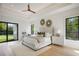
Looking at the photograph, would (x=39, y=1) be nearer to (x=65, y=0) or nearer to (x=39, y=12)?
(x=39, y=12)

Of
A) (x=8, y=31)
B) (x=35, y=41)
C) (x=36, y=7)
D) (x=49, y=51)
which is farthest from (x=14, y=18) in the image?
(x=49, y=51)

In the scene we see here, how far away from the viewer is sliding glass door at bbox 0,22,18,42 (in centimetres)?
194

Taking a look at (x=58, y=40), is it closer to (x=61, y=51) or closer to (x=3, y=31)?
(x=61, y=51)

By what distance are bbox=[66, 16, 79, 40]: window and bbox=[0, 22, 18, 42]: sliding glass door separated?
1280 millimetres

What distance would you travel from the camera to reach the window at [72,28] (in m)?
1.94

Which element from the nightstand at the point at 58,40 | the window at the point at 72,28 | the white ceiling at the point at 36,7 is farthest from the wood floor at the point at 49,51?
the white ceiling at the point at 36,7

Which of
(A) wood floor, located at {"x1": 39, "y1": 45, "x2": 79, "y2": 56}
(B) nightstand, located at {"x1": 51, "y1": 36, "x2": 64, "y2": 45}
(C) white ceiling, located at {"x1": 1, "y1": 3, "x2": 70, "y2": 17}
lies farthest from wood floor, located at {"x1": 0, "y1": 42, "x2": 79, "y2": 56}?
(C) white ceiling, located at {"x1": 1, "y1": 3, "x2": 70, "y2": 17}

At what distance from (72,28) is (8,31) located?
1.56 meters

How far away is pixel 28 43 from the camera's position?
2.06 m

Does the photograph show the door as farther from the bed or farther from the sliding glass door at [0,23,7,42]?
the bed

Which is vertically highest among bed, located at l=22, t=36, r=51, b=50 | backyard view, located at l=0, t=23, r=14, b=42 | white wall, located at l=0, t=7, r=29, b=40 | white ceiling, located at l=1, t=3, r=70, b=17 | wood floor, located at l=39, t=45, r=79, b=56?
white ceiling, located at l=1, t=3, r=70, b=17

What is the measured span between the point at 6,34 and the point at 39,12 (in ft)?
3.17

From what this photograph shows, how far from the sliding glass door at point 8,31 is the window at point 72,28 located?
50.4 inches

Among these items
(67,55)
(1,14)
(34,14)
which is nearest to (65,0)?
(34,14)
